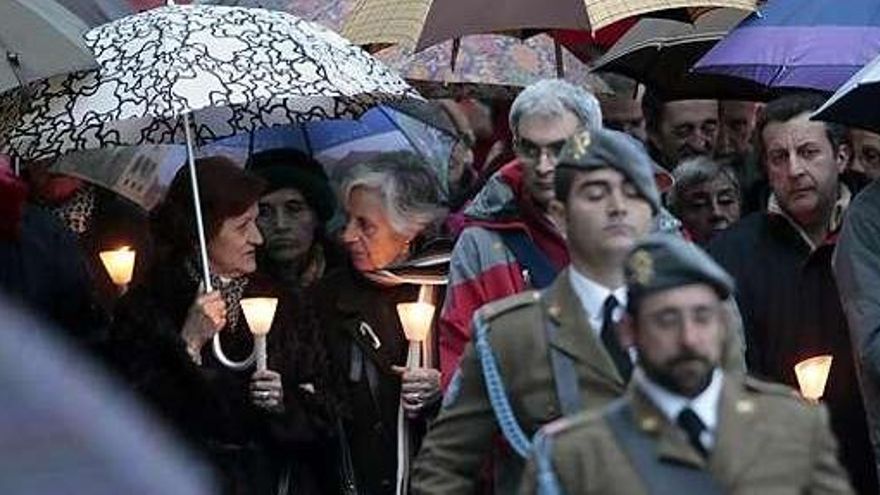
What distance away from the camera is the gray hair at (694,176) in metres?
10.0

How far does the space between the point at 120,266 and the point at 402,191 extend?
106 cm

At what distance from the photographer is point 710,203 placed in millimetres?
10000

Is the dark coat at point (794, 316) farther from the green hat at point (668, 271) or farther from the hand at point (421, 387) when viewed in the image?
the green hat at point (668, 271)

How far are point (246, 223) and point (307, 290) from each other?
44cm

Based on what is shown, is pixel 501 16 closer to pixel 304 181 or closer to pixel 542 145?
pixel 304 181

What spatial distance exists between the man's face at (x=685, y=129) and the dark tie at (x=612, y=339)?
18.0 feet

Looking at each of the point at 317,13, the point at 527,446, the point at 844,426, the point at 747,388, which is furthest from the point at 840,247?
the point at 317,13

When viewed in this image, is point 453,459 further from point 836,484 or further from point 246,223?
point 246,223

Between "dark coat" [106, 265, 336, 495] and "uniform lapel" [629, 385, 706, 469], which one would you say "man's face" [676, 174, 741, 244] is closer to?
"dark coat" [106, 265, 336, 495]

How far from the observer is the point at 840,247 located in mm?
7598

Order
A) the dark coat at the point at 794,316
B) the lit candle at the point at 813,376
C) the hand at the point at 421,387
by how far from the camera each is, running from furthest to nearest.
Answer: the hand at the point at 421,387, the dark coat at the point at 794,316, the lit candle at the point at 813,376

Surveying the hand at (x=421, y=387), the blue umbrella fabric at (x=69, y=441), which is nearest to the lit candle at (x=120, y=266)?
the hand at (x=421, y=387)

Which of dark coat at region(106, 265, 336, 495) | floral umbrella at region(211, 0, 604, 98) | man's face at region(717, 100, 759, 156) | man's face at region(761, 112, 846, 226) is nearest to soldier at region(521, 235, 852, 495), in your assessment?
dark coat at region(106, 265, 336, 495)

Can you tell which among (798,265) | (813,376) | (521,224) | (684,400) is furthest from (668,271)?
(798,265)
